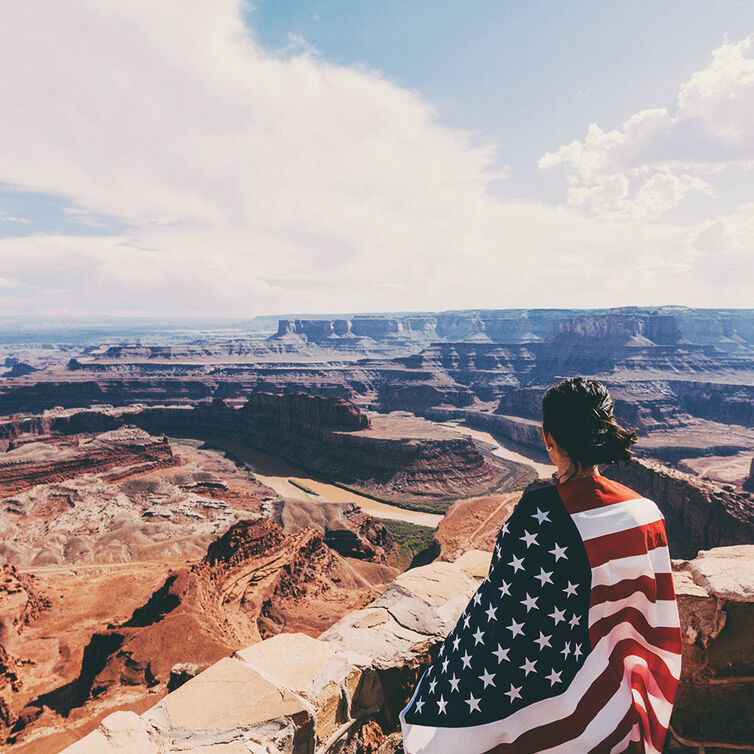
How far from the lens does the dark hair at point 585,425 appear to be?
8.50ft

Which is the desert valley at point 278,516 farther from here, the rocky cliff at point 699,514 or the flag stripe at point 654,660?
the flag stripe at point 654,660

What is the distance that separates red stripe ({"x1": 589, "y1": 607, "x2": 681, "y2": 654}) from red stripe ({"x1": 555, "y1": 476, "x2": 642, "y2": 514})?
654 millimetres

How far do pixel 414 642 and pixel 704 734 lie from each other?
3609 mm

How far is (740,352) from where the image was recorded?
163125 mm

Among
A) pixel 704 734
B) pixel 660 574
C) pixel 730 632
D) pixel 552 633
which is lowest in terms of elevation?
pixel 704 734

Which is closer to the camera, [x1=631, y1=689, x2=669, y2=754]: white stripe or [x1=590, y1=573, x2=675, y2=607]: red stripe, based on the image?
[x1=631, y1=689, x2=669, y2=754]: white stripe

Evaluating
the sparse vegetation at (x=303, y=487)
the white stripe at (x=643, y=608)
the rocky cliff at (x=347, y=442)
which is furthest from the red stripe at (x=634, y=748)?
the sparse vegetation at (x=303, y=487)

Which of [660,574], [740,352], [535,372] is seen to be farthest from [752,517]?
[740,352]

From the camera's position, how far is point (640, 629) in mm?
2531

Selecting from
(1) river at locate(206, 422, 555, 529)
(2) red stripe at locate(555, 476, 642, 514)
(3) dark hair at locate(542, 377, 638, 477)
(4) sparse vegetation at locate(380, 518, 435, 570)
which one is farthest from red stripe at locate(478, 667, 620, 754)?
(1) river at locate(206, 422, 555, 529)

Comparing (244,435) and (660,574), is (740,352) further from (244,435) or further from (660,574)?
(660,574)

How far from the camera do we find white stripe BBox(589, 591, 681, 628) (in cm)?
251

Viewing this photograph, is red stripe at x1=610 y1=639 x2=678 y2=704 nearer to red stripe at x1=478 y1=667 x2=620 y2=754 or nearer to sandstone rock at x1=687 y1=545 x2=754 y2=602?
red stripe at x1=478 y1=667 x2=620 y2=754

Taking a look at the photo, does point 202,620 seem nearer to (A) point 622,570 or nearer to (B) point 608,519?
(A) point 622,570
